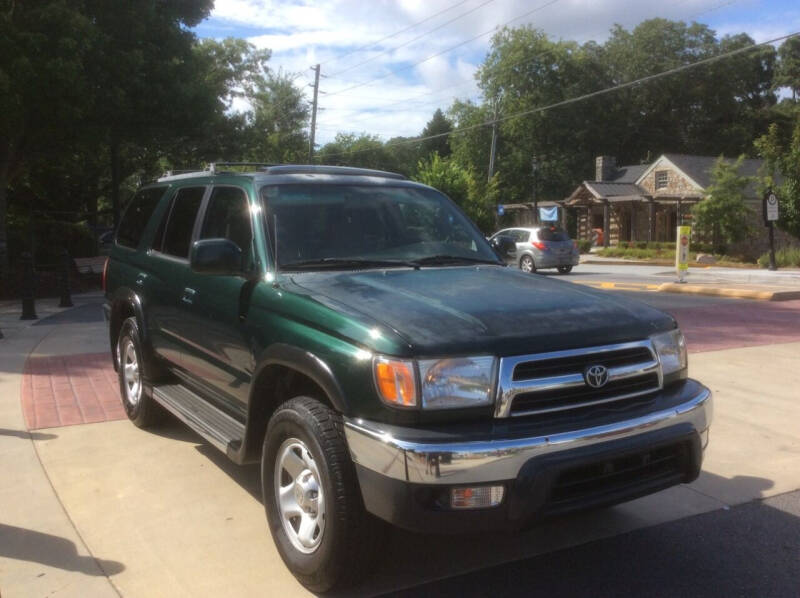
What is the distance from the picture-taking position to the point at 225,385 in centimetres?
421

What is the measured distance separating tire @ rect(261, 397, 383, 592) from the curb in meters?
13.1

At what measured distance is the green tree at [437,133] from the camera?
96500 mm

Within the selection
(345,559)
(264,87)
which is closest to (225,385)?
(345,559)

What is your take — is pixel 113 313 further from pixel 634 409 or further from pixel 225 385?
pixel 634 409

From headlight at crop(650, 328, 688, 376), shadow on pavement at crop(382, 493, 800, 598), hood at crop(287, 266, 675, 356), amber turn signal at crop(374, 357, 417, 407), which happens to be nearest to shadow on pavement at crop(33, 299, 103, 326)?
hood at crop(287, 266, 675, 356)

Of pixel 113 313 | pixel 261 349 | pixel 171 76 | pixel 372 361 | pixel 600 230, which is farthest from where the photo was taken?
pixel 600 230

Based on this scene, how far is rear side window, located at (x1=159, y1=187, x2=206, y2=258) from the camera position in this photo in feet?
16.2

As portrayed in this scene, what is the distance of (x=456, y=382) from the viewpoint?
9.57 feet

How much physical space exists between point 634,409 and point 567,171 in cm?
6633

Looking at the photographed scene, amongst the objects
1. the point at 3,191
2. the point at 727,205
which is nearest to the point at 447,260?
the point at 3,191

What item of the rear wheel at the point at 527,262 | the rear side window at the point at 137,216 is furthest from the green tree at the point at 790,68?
the rear side window at the point at 137,216

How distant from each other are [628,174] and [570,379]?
53640 mm

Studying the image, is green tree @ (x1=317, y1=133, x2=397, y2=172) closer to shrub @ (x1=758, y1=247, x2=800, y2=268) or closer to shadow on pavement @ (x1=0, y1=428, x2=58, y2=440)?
shrub @ (x1=758, y1=247, x2=800, y2=268)

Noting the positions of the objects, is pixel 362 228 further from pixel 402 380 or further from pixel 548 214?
pixel 548 214
